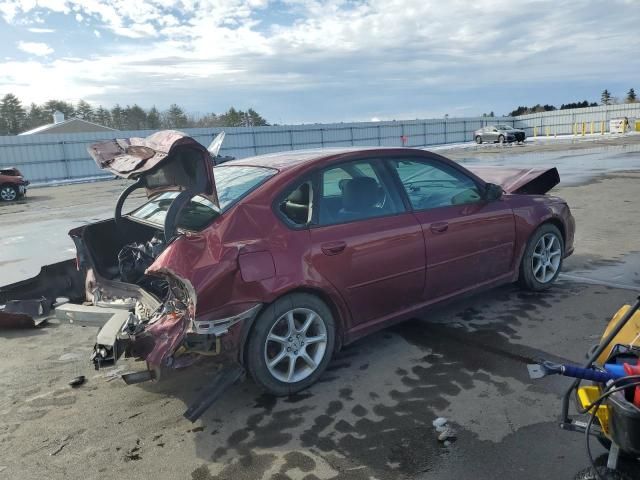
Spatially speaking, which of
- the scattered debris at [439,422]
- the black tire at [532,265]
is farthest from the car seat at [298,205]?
the black tire at [532,265]

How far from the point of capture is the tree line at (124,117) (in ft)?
228

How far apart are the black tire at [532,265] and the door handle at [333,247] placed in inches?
87.9

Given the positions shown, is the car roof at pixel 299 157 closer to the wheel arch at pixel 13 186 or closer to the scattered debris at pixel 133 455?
the scattered debris at pixel 133 455

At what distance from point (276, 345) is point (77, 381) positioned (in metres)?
1.56

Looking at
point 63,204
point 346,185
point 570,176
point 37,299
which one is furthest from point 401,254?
point 63,204

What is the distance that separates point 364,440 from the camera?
2.84m

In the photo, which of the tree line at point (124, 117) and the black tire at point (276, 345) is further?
the tree line at point (124, 117)

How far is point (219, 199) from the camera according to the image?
11.6 ft

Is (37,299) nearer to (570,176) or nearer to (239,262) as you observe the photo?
(239,262)

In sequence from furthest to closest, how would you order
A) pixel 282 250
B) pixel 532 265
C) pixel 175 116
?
1. pixel 175 116
2. pixel 532 265
3. pixel 282 250

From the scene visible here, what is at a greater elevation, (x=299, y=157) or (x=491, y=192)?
(x=299, y=157)

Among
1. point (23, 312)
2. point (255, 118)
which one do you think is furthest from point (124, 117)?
point (23, 312)

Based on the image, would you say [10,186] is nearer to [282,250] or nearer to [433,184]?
[433,184]

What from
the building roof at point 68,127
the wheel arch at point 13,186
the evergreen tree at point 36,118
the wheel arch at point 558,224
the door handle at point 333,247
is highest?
the evergreen tree at point 36,118
